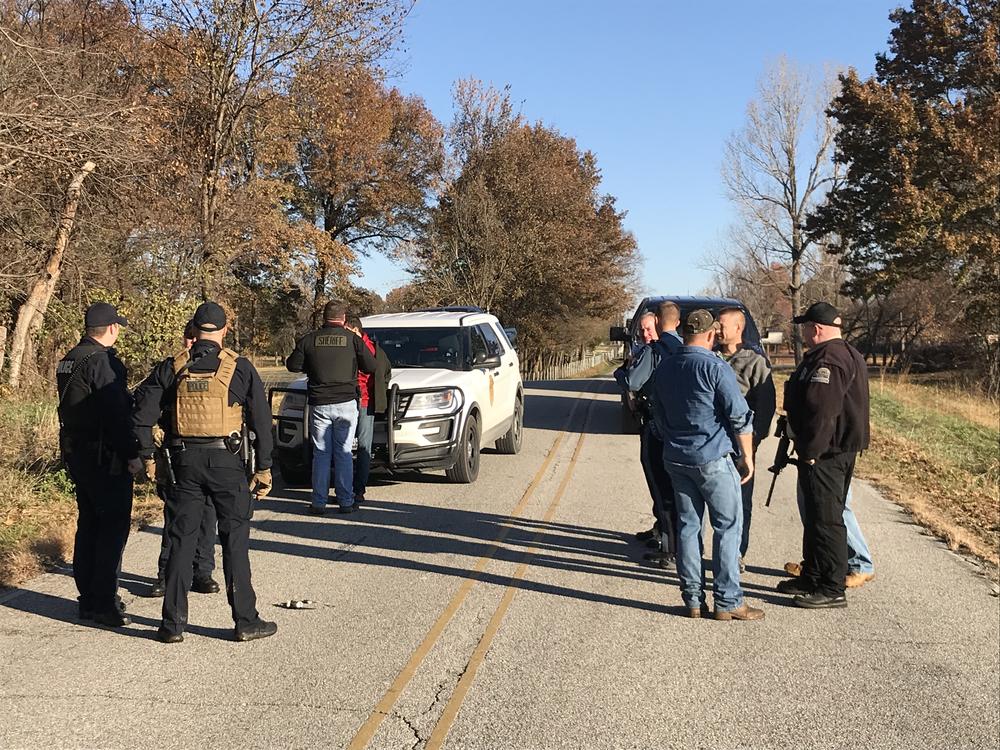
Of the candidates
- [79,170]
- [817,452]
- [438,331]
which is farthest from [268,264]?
[817,452]

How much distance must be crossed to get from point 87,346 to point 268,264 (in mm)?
19856

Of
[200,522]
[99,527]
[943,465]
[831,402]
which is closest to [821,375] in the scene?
[831,402]

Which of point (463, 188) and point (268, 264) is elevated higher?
point (463, 188)

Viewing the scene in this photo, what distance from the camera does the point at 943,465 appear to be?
13422mm

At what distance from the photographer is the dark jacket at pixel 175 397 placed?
205 inches

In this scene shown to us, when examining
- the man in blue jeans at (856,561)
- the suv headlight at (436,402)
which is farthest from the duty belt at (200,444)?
the suv headlight at (436,402)

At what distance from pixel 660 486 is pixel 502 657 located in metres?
2.30

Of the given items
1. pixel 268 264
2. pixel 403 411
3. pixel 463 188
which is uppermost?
pixel 463 188

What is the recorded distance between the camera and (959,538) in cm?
838

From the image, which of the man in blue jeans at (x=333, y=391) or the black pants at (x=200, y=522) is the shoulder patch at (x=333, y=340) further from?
the black pants at (x=200, y=522)

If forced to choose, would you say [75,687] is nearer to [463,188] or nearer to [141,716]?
[141,716]

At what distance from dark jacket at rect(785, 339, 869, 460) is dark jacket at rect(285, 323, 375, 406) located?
430 cm

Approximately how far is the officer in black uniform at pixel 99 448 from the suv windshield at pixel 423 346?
5190 mm

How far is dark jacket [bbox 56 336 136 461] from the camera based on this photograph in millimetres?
5449
